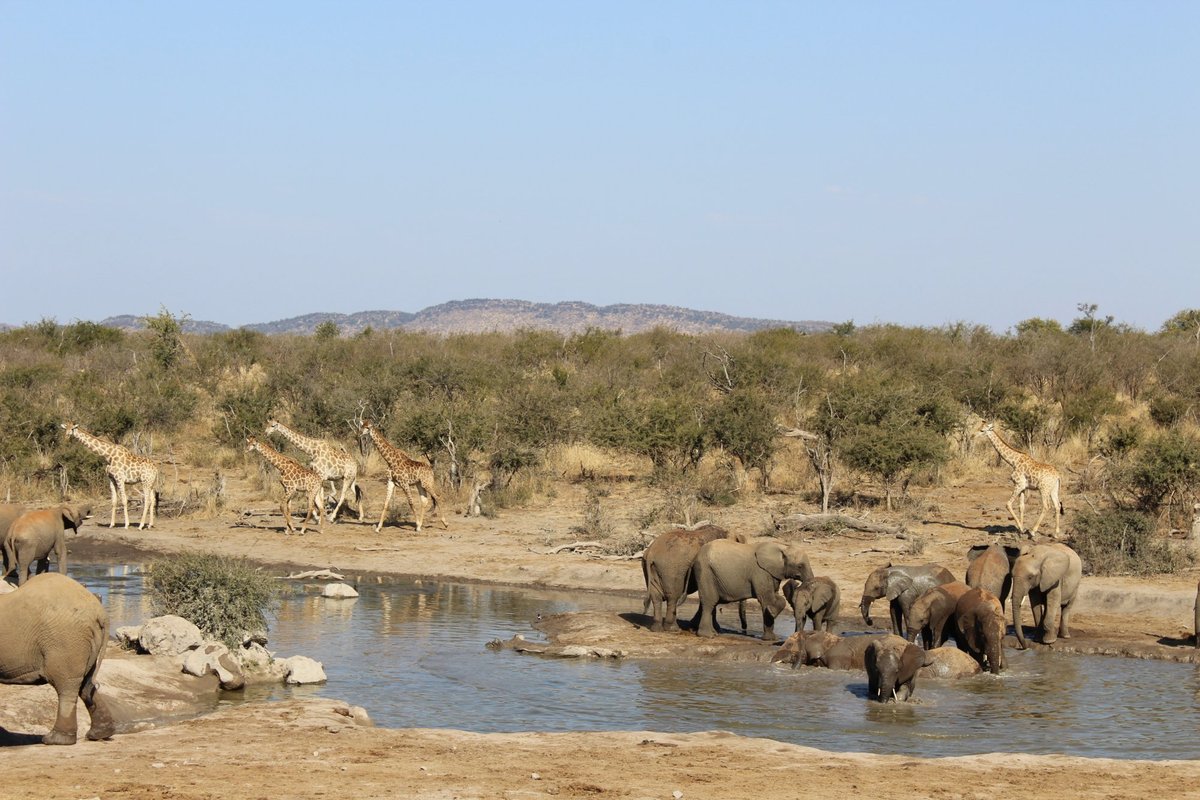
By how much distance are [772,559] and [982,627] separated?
8.36ft

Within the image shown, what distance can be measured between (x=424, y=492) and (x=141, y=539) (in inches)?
190

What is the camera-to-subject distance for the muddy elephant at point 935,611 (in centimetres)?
1486

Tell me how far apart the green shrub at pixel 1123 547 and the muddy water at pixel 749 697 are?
14.4 ft

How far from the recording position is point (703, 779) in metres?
9.23

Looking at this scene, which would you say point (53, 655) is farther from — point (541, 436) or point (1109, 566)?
point (541, 436)

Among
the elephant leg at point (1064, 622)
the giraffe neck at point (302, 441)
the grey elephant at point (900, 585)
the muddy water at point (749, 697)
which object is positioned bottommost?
the muddy water at point (749, 697)

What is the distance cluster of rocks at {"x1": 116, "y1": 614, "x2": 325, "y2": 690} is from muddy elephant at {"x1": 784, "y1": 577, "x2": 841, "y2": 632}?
5.21 metres

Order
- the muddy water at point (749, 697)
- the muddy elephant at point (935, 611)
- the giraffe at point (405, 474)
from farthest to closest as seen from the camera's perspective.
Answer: the giraffe at point (405, 474), the muddy elephant at point (935, 611), the muddy water at point (749, 697)

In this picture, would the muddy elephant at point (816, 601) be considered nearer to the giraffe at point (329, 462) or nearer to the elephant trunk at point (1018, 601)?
the elephant trunk at point (1018, 601)

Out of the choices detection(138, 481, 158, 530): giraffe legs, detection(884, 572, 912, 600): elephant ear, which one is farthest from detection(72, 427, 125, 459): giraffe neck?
detection(884, 572, 912, 600): elephant ear

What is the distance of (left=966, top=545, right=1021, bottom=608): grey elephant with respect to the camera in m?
16.0

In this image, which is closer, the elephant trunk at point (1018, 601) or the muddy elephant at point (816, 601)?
the muddy elephant at point (816, 601)

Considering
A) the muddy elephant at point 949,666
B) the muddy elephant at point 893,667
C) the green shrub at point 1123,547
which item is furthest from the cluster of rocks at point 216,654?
the green shrub at point 1123,547

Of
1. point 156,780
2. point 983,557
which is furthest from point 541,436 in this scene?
point 156,780
